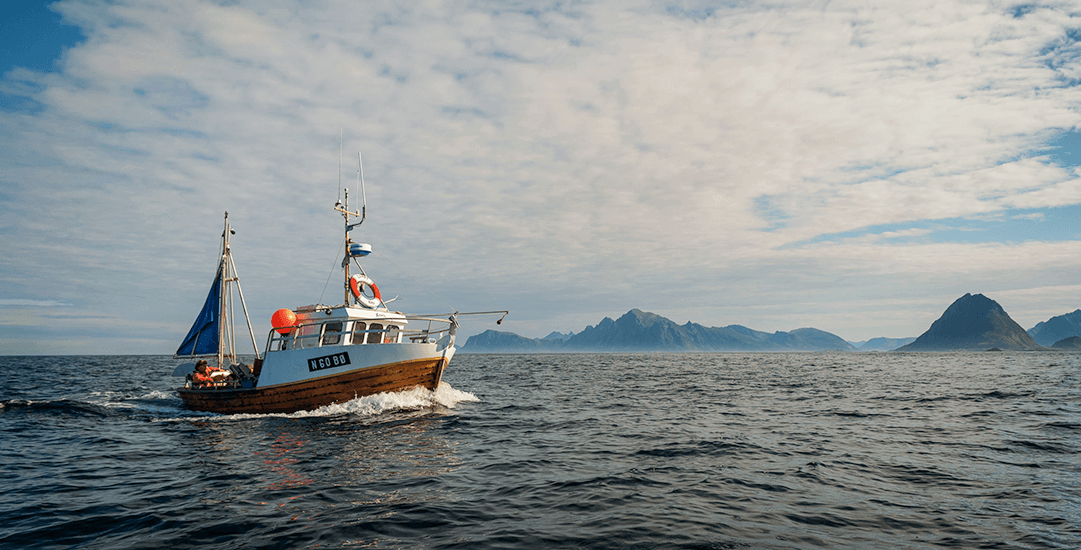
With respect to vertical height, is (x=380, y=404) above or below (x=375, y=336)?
below

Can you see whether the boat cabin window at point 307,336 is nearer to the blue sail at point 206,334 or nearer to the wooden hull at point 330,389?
the wooden hull at point 330,389

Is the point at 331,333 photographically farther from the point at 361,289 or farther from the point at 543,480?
the point at 543,480

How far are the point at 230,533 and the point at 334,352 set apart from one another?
12412 mm

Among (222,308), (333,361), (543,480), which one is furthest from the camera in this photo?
(222,308)

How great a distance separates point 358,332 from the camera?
20.1 m

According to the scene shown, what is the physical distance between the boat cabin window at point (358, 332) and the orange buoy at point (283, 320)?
8.68ft

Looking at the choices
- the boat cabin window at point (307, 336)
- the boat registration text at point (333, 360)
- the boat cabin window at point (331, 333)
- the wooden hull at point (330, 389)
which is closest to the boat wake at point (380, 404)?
the wooden hull at point (330, 389)

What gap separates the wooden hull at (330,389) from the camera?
765 inches

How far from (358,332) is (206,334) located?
10260mm

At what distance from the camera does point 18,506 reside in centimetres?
887

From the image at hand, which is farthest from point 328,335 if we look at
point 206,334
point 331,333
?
point 206,334

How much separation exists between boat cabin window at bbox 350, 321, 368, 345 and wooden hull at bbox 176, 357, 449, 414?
1.34 metres

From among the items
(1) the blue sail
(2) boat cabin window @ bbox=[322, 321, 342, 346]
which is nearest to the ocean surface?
(2) boat cabin window @ bbox=[322, 321, 342, 346]

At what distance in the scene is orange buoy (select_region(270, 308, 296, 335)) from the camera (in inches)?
794
